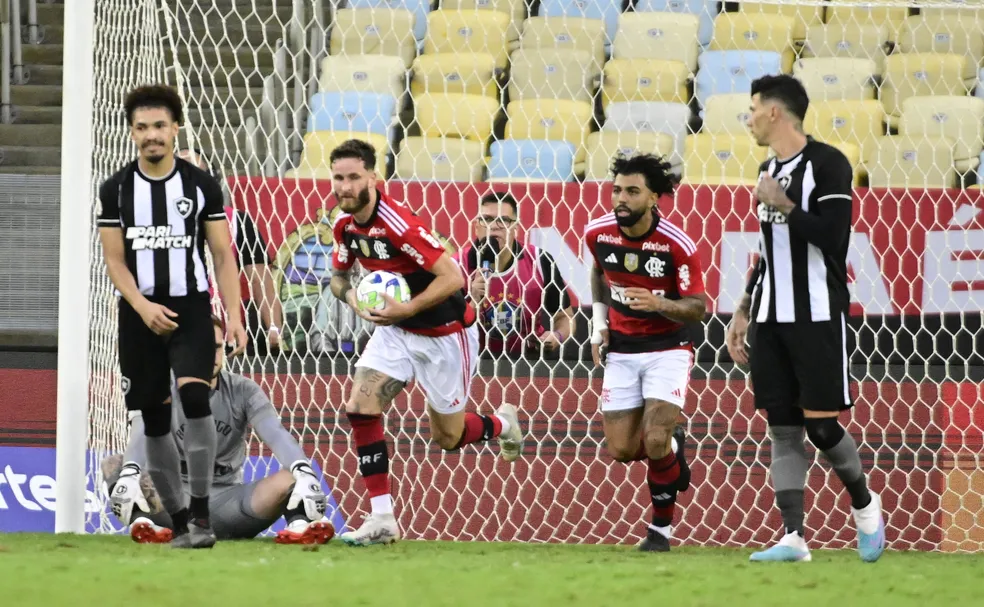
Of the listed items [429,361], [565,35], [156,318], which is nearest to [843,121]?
[565,35]

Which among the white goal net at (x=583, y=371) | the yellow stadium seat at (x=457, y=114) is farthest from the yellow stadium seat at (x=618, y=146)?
the white goal net at (x=583, y=371)

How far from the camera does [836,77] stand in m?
8.67

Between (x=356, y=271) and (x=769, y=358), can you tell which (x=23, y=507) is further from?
(x=769, y=358)

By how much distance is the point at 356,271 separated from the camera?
770 centimetres

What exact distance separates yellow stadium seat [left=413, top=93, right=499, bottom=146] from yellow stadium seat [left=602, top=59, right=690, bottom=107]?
29.6 inches

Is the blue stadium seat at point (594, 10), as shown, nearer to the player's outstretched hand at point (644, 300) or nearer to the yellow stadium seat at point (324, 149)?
the yellow stadium seat at point (324, 149)

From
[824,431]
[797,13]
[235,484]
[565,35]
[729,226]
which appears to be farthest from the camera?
[797,13]

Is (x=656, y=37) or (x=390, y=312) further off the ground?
(x=656, y=37)

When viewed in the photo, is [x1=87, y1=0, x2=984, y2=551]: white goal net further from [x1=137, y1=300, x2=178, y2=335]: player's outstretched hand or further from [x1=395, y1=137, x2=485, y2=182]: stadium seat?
[x1=137, y1=300, x2=178, y2=335]: player's outstretched hand

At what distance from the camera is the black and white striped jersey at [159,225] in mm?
4812

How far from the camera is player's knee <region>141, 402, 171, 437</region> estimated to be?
16.1 ft

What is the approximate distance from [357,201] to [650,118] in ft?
10.7

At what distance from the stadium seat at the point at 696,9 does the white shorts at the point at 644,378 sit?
4.33 m

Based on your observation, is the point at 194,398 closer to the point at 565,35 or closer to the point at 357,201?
the point at 357,201
